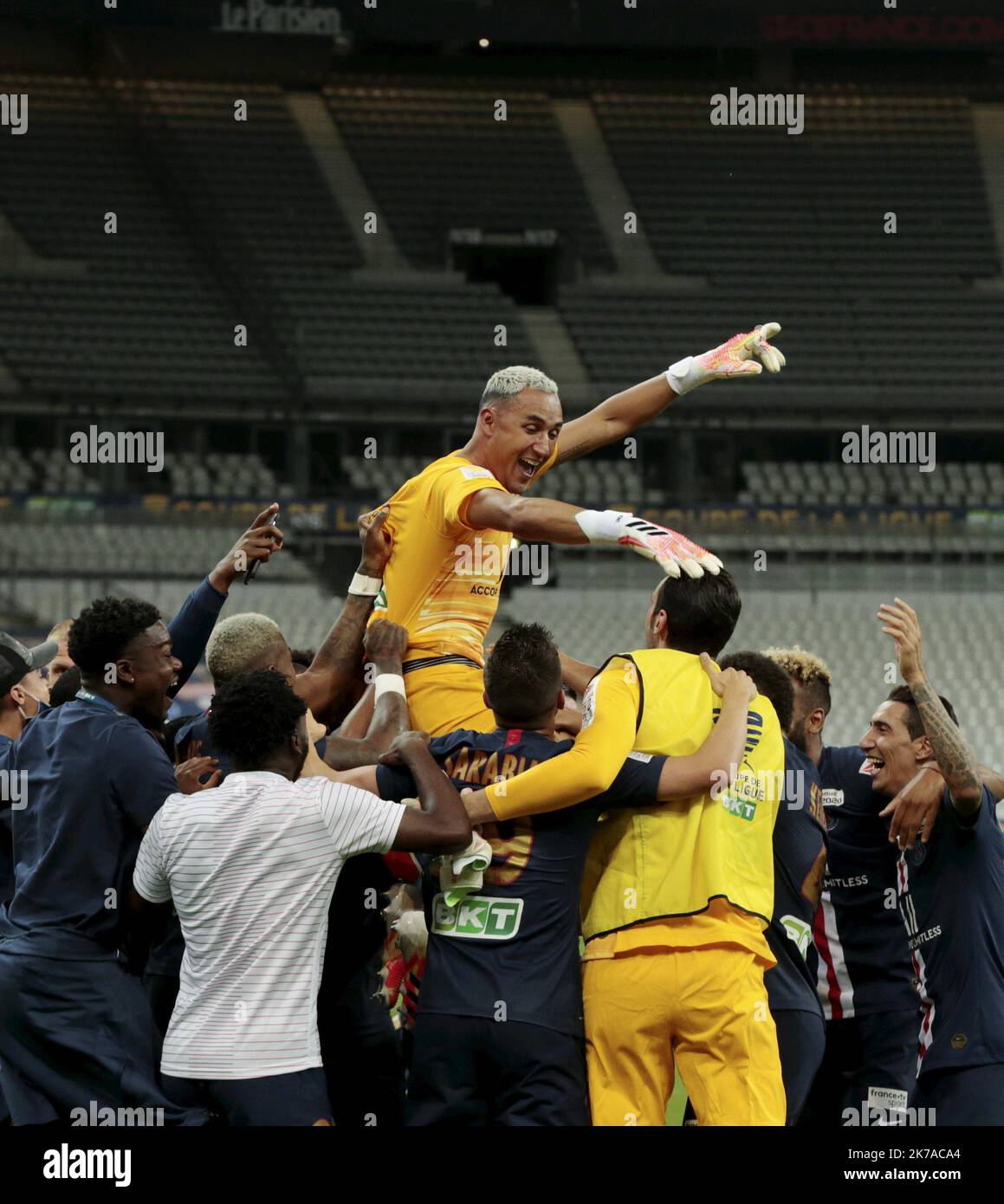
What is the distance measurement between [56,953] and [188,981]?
584mm

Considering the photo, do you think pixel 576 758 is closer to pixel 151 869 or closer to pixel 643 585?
pixel 151 869

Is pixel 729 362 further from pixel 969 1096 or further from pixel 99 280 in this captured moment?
pixel 99 280

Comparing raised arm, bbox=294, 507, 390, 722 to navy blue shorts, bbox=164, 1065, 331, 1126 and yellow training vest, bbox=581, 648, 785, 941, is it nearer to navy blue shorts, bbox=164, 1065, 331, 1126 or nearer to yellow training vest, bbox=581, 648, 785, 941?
yellow training vest, bbox=581, 648, 785, 941

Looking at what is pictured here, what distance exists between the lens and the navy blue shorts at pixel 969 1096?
4.73 metres

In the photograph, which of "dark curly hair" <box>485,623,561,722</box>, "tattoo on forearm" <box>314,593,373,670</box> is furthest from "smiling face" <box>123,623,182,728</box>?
"dark curly hair" <box>485,623,561,722</box>

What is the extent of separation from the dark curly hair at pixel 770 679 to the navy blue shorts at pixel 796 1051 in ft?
3.31

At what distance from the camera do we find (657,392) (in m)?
5.91

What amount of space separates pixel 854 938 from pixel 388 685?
2414 mm

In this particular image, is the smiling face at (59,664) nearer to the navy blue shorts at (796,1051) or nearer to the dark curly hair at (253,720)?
the dark curly hair at (253,720)

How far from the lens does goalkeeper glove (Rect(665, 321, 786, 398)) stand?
5500mm

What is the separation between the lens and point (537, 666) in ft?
14.1

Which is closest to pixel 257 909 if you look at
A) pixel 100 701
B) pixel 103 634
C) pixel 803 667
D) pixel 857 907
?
pixel 100 701

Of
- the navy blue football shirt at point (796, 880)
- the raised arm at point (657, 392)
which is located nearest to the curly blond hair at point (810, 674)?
the navy blue football shirt at point (796, 880)
